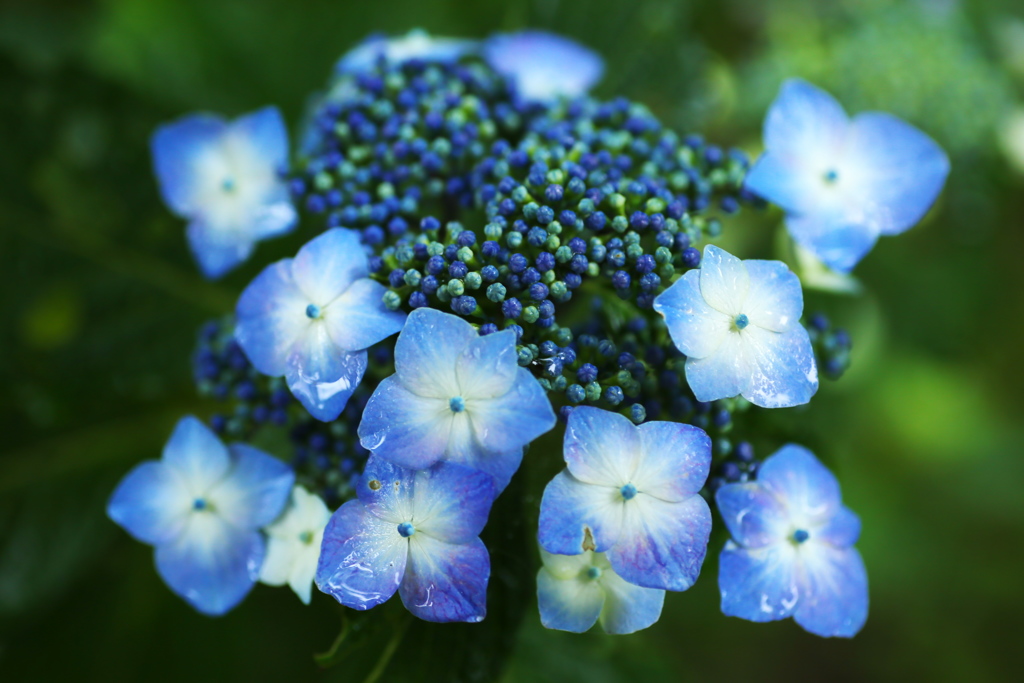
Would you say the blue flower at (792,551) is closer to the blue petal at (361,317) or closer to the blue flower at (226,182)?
the blue petal at (361,317)

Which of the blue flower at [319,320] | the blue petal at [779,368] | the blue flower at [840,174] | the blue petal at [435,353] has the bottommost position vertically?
the blue flower at [319,320]

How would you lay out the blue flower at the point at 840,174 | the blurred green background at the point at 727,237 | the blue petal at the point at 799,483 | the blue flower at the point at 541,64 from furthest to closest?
the blurred green background at the point at 727,237, the blue flower at the point at 541,64, the blue flower at the point at 840,174, the blue petal at the point at 799,483

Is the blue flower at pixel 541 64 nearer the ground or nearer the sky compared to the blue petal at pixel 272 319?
nearer the sky

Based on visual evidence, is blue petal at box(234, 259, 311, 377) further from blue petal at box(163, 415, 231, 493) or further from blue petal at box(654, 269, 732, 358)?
blue petal at box(654, 269, 732, 358)

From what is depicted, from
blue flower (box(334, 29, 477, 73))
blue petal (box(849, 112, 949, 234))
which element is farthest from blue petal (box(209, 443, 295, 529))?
blue petal (box(849, 112, 949, 234))

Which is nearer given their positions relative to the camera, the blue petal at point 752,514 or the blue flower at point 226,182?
the blue petal at point 752,514

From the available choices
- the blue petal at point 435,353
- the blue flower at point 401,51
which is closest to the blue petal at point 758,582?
the blue petal at point 435,353

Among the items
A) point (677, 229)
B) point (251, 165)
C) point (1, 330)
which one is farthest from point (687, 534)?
point (1, 330)
